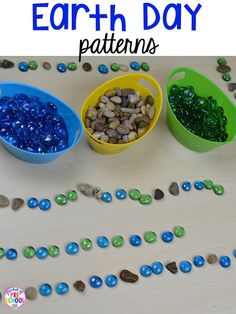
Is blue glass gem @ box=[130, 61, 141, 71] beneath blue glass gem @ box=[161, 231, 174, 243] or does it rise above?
above

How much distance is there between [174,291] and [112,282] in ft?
0.29

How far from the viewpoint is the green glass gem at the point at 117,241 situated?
0.68 metres

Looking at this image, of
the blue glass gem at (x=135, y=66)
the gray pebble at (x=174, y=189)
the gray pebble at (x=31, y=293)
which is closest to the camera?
the gray pebble at (x=31, y=293)

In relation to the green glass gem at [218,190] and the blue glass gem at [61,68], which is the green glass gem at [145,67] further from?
the green glass gem at [218,190]

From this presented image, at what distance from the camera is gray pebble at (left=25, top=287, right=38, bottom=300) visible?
63 cm

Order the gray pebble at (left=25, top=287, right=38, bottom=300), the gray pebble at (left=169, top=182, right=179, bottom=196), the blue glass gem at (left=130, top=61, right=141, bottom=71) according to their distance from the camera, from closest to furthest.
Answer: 1. the gray pebble at (left=25, top=287, right=38, bottom=300)
2. the gray pebble at (left=169, top=182, right=179, bottom=196)
3. the blue glass gem at (left=130, top=61, right=141, bottom=71)

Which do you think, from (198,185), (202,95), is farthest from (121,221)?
(202,95)

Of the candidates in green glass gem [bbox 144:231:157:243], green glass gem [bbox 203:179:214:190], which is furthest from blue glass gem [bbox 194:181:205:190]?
green glass gem [bbox 144:231:157:243]

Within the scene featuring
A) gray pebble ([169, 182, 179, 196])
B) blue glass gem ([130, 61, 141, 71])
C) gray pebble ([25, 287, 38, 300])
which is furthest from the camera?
blue glass gem ([130, 61, 141, 71])

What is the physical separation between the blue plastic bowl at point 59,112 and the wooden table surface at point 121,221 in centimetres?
2

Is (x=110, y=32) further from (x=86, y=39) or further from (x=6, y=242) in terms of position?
(x=6, y=242)

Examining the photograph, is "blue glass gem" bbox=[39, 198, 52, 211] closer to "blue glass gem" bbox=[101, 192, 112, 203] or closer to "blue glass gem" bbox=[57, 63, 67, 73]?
"blue glass gem" bbox=[101, 192, 112, 203]

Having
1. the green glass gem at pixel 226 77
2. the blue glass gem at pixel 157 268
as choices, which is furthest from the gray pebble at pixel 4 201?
the green glass gem at pixel 226 77

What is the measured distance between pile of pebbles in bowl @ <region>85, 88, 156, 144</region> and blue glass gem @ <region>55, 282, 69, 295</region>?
8.6 inches
